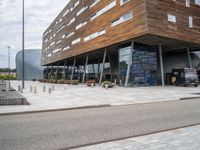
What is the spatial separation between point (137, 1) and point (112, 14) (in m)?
6.41

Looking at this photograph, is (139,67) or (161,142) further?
(139,67)

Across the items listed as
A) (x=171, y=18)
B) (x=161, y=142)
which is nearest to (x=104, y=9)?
(x=171, y=18)

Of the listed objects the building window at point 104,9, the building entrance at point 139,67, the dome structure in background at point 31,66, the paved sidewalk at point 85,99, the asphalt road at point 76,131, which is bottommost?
the asphalt road at point 76,131

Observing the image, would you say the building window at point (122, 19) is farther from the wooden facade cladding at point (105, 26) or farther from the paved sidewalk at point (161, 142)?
the paved sidewalk at point (161, 142)

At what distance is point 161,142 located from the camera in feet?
18.7

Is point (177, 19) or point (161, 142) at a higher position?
point (177, 19)

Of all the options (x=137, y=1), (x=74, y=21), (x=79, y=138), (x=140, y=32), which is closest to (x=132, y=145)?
(x=79, y=138)

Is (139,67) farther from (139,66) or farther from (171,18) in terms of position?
(171,18)

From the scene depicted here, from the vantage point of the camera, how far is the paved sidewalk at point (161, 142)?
5.26 m

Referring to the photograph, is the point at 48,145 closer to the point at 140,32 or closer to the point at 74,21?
the point at 140,32

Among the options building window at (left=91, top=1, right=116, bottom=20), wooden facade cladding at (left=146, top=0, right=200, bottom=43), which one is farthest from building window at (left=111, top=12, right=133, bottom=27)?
wooden facade cladding at (left=146, top=0, right=200, bottom=43)

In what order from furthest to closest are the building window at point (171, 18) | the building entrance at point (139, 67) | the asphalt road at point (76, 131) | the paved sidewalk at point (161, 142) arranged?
the building entrance at point (139, 67) → the building window at point (171, 18) → the asphalt road at point (76, 131) → the paved sidewalk at point (161, 142)

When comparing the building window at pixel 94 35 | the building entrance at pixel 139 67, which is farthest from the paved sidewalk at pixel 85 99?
the building window at pixel 94 35

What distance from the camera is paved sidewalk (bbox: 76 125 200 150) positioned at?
5258mm
